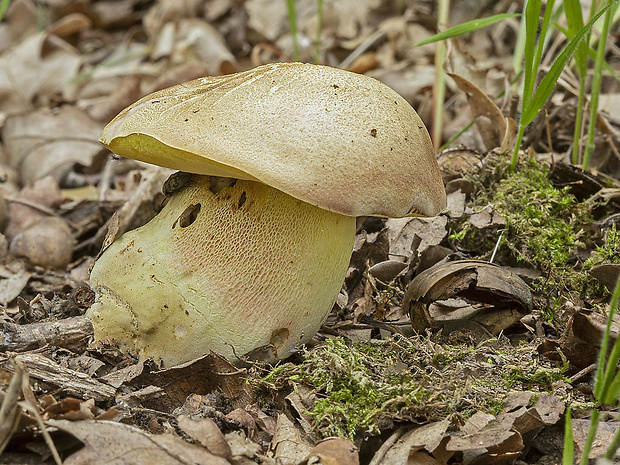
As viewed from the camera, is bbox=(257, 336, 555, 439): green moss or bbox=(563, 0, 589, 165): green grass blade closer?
bbox=(257, 336, 555, 439): green moss

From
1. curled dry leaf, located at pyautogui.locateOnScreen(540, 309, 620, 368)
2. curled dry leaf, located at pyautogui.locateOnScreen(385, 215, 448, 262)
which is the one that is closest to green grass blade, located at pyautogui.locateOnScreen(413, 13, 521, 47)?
curled dry leaf, located at pyautogui.locateOnScreen(385, 215, 448, 262)

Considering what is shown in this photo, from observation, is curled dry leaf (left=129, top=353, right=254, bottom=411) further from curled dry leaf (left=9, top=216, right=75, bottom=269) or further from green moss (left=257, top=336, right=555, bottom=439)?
curled dry leaf (left=9, top=216, right=75, bottom=269)

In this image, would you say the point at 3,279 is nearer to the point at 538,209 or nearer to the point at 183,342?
the point at 183,342

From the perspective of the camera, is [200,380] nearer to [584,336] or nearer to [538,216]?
[584,336]

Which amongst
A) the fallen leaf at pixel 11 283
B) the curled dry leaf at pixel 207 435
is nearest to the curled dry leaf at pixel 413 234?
the curled dry leaf at pixel 207 435

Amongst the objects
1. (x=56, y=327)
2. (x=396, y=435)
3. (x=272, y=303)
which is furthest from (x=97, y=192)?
(x=396, y=435)

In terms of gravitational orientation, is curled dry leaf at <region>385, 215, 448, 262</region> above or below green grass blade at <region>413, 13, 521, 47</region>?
below

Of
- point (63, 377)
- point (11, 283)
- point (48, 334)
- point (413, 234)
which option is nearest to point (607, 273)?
point (413, 234)

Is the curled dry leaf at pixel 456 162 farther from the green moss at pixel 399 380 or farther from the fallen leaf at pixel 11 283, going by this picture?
the fallen leaf at pixel 11 283
